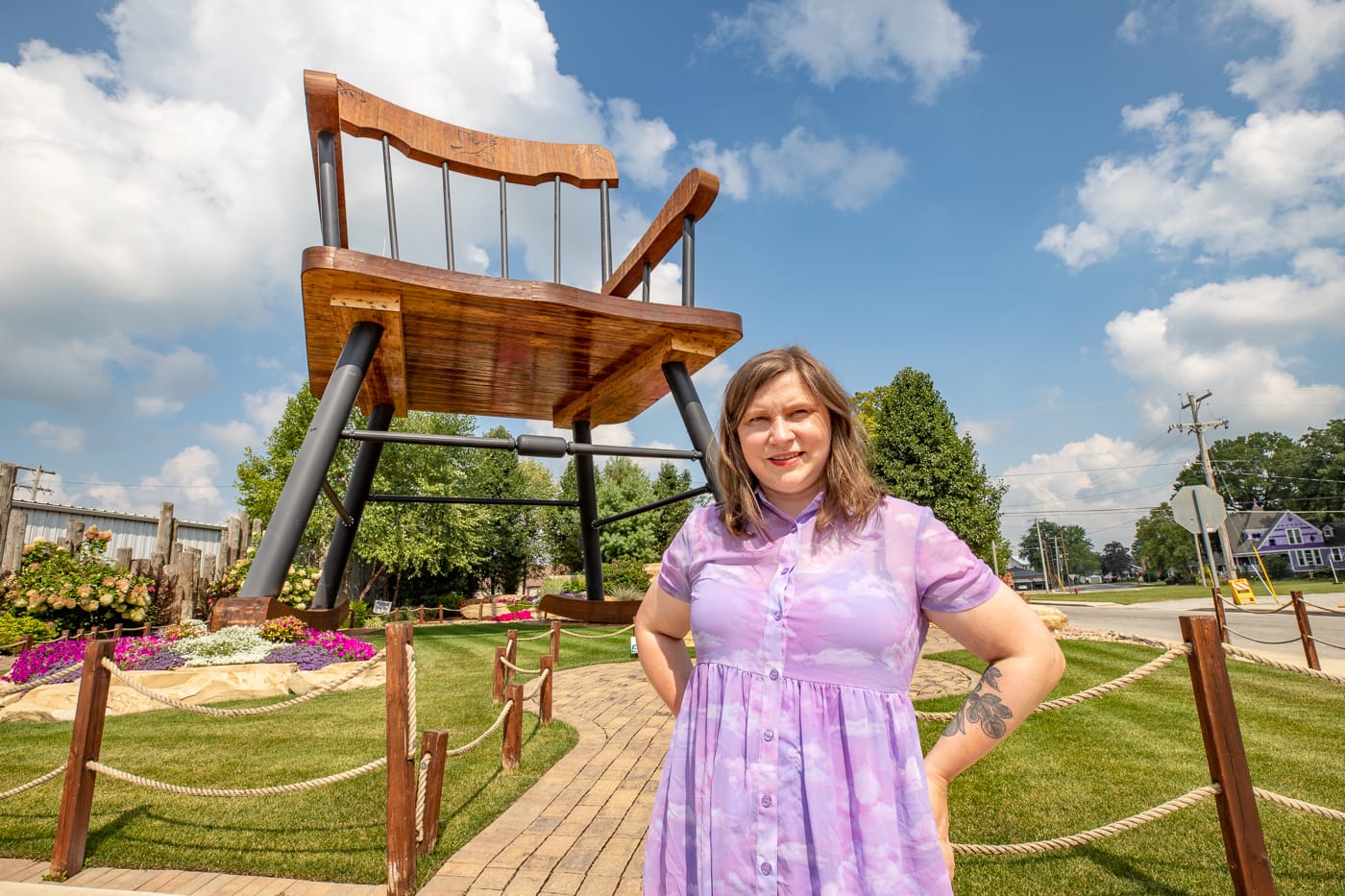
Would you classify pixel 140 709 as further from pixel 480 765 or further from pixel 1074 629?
pixel 1074 629

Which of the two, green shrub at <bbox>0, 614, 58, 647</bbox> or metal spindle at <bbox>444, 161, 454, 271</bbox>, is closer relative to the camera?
metal spindle at <bbox>444, 161, 454, 271</bbox>

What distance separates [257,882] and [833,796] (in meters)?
3.11

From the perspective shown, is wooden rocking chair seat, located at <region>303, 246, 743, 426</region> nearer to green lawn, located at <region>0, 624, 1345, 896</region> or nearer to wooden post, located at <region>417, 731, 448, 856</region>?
green lawn, located at <region>0, 624, 1345, 896</region>

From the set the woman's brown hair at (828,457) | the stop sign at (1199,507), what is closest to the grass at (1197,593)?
the stop sign at (1199,507)

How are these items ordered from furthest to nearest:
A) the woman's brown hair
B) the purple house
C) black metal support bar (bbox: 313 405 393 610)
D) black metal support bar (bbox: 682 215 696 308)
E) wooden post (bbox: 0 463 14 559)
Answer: the purple house < wooden post (bbox: 0 463 14 559) < black metal support bar (bbox: 313 405 393 610) < black metal support bar (bbox: 682 215 696 308) < the woman's brown hair

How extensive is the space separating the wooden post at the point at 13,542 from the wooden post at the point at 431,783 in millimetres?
15451

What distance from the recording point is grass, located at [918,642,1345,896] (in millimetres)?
3000

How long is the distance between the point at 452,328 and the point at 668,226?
254 centimetres

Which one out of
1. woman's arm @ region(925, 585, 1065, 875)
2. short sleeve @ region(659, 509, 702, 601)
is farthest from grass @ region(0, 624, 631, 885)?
woman's arm @ region(925, 585, 1065, 875)

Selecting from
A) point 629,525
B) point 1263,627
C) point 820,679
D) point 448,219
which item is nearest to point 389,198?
point 448,219

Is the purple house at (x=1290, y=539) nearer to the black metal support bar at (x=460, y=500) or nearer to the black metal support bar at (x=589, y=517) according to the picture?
the black metal support bar at (x=589, y=517)

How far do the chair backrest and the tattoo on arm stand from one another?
6.47 m

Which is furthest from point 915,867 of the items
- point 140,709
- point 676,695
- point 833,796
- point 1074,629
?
point 1074,629

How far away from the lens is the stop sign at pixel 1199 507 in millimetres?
14320
